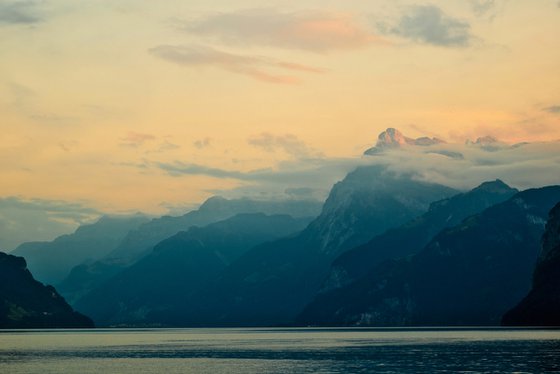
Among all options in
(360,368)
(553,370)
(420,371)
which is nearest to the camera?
(553,370)

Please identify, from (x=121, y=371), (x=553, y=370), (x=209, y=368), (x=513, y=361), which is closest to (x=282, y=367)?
(x=209, y=368)

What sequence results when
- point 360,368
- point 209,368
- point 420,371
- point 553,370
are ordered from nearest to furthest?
point 553,370
point 420,371
point 360,368
point 209,368

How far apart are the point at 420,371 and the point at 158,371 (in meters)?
55.8

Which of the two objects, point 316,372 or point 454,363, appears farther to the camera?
point 454,363

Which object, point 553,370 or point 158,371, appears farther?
point 158,371

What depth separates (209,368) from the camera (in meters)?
200

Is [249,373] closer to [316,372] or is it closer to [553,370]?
[316,372]

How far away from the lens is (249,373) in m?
182

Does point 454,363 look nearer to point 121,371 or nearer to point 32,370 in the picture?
point 121,371

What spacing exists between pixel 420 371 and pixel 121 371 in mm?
63076

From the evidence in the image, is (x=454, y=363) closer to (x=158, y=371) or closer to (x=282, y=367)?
(x=282, y=367)

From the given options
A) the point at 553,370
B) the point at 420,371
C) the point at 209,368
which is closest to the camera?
the point at 553,370

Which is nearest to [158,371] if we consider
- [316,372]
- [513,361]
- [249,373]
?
[249,373]

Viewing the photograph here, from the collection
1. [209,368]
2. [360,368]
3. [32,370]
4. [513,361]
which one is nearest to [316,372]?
[360,368]
